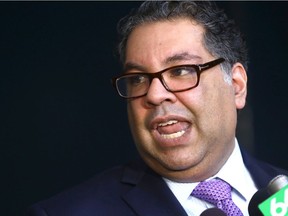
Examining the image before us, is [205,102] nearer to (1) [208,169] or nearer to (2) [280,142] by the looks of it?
(1) [208,169]

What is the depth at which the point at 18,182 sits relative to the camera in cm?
274

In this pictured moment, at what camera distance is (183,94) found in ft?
5.23

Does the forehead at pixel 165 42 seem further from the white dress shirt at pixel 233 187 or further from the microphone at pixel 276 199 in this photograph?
the microphone at pixel 276 199

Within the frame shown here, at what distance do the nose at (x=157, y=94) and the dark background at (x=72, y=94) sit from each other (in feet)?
3.77

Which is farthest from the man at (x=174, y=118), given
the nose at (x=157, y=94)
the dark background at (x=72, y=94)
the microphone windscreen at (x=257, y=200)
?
the dark background at (x=72, y=94)

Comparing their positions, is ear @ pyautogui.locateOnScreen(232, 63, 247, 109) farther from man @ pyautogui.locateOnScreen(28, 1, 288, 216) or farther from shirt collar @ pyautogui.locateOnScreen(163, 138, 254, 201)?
shirt collar @ pyautogui.locateOnScreen(163, 138, 254, 201)

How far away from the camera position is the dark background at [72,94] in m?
2.74

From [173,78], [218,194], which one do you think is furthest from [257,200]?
[173,78]

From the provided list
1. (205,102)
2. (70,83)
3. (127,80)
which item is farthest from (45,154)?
(205,102)

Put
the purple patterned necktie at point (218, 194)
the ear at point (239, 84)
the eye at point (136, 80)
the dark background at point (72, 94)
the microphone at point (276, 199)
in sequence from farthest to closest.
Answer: the dark background at point (72, 94), the ear at point (239, 84), the eye at point (136, 80), the purple patterned necktie at point (218, 194), the microphone at point (276, 199)

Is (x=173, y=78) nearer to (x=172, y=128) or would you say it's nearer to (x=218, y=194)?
(x=172, y=128)

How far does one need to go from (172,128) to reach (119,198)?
0.27 meters

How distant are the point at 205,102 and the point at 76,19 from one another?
4.40 ft

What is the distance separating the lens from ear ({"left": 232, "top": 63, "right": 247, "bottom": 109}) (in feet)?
5.86
